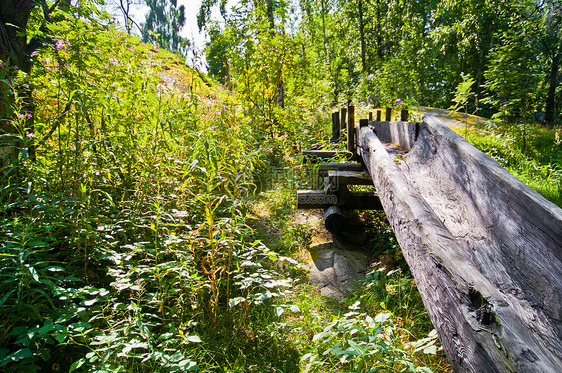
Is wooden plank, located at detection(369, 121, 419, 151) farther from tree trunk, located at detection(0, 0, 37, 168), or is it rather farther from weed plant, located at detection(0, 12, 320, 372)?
tree trunk, located at detection(0, 0, 37, 168)

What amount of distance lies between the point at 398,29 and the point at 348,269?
2173 cm

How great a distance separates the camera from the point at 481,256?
1.87 m

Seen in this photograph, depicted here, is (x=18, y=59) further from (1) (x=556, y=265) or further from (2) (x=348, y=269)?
(1) (x=556, y=265)

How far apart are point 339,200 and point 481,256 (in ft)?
5.98

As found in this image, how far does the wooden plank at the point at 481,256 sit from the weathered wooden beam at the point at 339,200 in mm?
955

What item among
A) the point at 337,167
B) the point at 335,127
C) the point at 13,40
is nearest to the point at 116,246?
the point at 13,40

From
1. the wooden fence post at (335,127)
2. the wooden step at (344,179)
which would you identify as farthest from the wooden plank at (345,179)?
the wooden fence post at (335,127)

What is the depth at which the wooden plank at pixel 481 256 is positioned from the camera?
879mm

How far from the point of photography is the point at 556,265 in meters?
1.38

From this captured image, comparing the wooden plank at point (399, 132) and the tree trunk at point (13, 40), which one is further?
the wooden plank at point (399, 132)

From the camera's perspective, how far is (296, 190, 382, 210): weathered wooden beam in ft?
11.7

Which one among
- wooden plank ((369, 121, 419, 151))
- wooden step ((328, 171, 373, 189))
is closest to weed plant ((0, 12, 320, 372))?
wooden step ((328, 171, 373, 189))

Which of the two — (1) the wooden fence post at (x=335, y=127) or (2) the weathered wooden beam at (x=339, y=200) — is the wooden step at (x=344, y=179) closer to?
(2) the weathered wooden beam at (x=339, y=200)

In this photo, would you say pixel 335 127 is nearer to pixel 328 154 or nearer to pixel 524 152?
pixel 328 154
